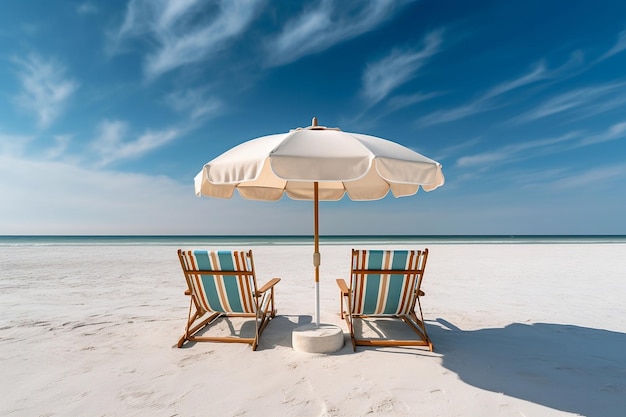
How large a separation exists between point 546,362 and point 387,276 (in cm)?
163

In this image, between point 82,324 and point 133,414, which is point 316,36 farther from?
point 133,414

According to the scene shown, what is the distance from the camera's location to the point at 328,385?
8.15 feet

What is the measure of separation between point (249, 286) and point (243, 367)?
0.78m

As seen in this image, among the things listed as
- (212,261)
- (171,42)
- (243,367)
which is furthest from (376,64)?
(243,367)

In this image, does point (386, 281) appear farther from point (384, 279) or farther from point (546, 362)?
point (546, 362)

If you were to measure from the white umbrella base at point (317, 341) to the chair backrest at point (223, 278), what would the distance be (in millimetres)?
597

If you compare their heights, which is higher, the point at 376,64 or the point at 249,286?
the point at 376,64

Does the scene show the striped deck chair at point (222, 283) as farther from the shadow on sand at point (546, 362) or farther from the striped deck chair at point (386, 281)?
the shadow on sand at point (546, 362)

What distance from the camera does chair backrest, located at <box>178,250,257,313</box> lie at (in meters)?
3.29

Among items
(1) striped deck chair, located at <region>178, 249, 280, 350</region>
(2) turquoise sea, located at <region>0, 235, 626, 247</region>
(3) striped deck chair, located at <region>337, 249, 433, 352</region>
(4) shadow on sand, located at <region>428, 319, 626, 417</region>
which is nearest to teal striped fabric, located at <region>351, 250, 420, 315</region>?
(3) striped deck chair, located at <region>337, 249, 433, 352</region>

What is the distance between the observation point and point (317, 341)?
3.14 metres

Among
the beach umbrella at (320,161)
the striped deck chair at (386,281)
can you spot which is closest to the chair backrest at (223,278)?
the beach umbrella at (320,161)

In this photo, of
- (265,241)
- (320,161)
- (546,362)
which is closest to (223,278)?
(320,161)

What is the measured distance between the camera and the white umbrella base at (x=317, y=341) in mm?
3145
